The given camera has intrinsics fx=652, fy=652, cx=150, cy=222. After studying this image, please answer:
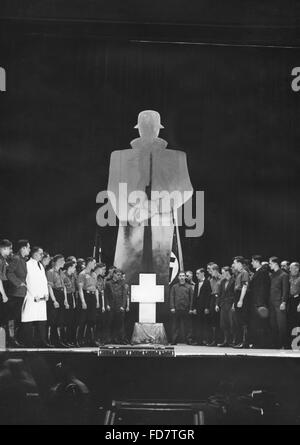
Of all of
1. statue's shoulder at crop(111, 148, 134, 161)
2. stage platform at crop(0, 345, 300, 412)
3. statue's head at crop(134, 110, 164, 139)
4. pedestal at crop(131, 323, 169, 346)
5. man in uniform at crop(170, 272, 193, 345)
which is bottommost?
stage platform at crop(0, 345, 300, 412)

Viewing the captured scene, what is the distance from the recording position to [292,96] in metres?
6.96

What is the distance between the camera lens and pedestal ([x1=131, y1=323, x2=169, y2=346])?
662cm

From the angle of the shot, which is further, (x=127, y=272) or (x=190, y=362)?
(x=127, y=272)

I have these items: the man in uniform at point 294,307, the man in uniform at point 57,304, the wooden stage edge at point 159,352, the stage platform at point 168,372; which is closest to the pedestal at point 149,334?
the wooden stage edge at point 159,352

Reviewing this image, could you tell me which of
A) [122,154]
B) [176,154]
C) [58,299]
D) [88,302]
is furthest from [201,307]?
[122,154]

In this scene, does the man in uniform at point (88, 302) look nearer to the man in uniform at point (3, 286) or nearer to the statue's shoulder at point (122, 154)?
the man in uniform at point (3, 286)

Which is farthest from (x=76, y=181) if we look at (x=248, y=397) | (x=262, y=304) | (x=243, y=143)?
(x=248, y=397)

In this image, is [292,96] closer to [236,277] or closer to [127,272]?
[236,277]

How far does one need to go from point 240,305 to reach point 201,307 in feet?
1.31

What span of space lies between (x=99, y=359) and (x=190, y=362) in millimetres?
873

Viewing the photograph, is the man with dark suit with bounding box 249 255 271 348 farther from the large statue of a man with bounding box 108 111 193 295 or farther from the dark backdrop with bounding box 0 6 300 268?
the large statue of a man with bounding box 108 111 193 295

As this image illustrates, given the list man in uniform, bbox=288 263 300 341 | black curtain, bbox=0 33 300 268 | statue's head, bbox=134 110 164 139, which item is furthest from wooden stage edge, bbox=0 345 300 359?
statue's head, bbox=134 110 164 139

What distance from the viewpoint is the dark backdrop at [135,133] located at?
6777 mm

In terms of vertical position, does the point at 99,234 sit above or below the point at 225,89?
below
